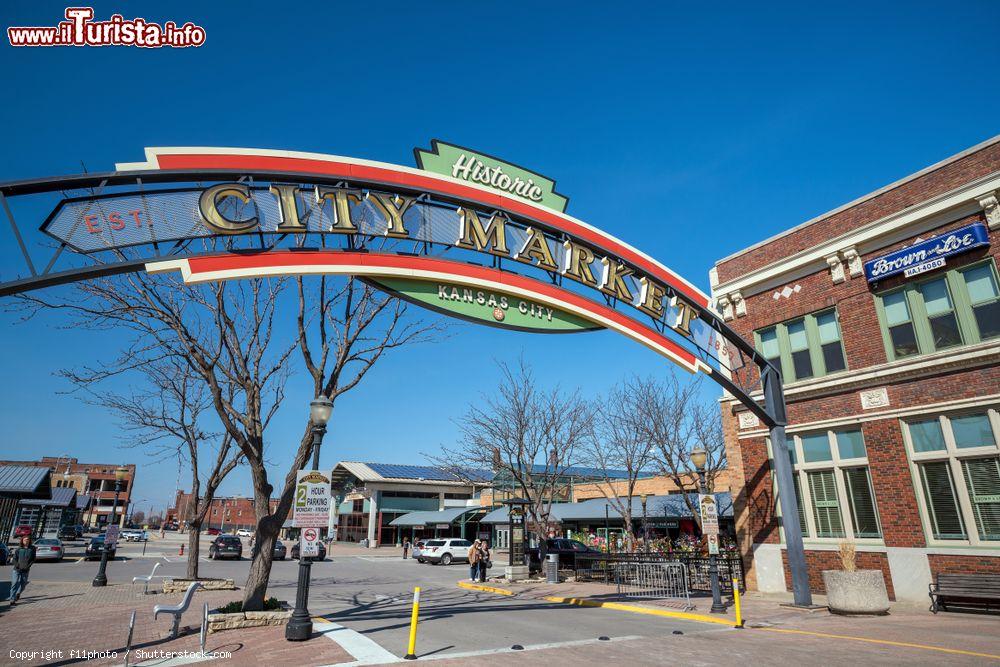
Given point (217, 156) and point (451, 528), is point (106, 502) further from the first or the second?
point (217, 156)

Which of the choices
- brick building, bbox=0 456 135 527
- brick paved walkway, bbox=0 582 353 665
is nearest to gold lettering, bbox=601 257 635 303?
brick paved walkway, bbox=0 582 353 665

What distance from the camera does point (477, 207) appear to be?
11.4 metres

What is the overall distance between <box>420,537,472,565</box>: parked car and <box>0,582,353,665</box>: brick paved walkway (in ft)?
79.0

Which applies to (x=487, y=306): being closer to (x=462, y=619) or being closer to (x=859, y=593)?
(x=462, y=619)

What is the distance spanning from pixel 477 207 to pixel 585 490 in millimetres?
40361

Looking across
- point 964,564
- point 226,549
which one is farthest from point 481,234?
point 226,549

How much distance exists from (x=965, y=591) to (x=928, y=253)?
315 inches

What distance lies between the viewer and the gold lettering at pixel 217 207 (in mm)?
8797

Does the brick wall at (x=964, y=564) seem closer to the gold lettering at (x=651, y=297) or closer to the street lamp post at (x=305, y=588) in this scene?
the gold lettering at (x=651, y=297)

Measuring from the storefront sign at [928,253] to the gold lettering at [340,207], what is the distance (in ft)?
45.7

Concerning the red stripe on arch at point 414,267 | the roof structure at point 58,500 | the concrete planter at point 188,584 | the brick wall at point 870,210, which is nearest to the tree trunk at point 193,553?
the concrete planter at point 188,584

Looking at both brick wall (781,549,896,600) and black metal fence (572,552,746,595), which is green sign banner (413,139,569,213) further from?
brick wall (781,549,896,600)

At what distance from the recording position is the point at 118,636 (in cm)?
1006

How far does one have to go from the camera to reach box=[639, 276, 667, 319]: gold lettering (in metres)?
13.7
